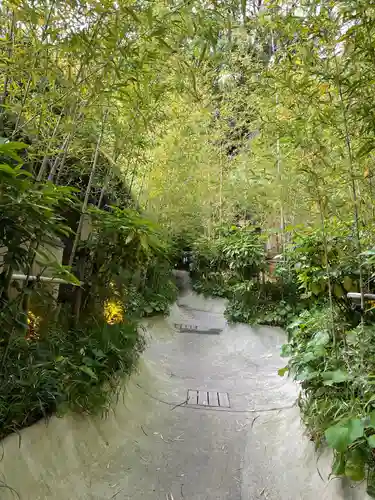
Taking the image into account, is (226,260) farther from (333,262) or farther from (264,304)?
(333,262)

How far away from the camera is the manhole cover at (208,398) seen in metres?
3.19

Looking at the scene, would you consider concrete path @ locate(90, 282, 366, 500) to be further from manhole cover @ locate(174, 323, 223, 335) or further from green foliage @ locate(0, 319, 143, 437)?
manhole cover @ locate(174, 323, 223, 335)

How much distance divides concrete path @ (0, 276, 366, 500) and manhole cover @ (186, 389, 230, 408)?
0.04 meters

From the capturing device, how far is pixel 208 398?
3322mm

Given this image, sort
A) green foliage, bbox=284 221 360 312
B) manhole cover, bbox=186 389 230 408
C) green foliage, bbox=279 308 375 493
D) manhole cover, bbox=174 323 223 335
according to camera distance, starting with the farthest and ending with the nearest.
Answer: manhole cover, bbox=174 323 223 335 → manhole cover, bbox=186 389 230 408 → green foliage, bbox=284 221 360 312 → green foliage, bbox=279 308 375 493

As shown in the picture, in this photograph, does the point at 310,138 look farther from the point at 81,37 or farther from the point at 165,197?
the point at 165,197

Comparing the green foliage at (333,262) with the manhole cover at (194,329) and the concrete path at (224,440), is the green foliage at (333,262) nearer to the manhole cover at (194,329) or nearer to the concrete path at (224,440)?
the concrete path at (224,440)

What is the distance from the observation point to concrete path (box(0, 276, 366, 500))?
68.9 inches

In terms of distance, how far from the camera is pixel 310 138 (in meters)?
2.29

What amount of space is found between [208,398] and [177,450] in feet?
3.00

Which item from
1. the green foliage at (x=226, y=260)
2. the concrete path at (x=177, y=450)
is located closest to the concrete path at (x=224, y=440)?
the concrete path at (x=177, y=450)

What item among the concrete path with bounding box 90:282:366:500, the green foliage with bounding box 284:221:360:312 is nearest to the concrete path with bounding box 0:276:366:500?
the concrete path with bounding box 90:282:366:500

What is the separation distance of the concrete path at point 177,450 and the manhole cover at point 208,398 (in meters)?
0.04

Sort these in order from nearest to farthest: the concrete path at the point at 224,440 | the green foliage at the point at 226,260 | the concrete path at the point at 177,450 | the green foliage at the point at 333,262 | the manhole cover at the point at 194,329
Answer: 1. the concrete path at the point at 177,450
2. the concrete path at the point at 224,440
3. the green foliage at the point at 333,262
4. the manhole cover at the point at 194,329
5. the green foliage at the point at 226,260
